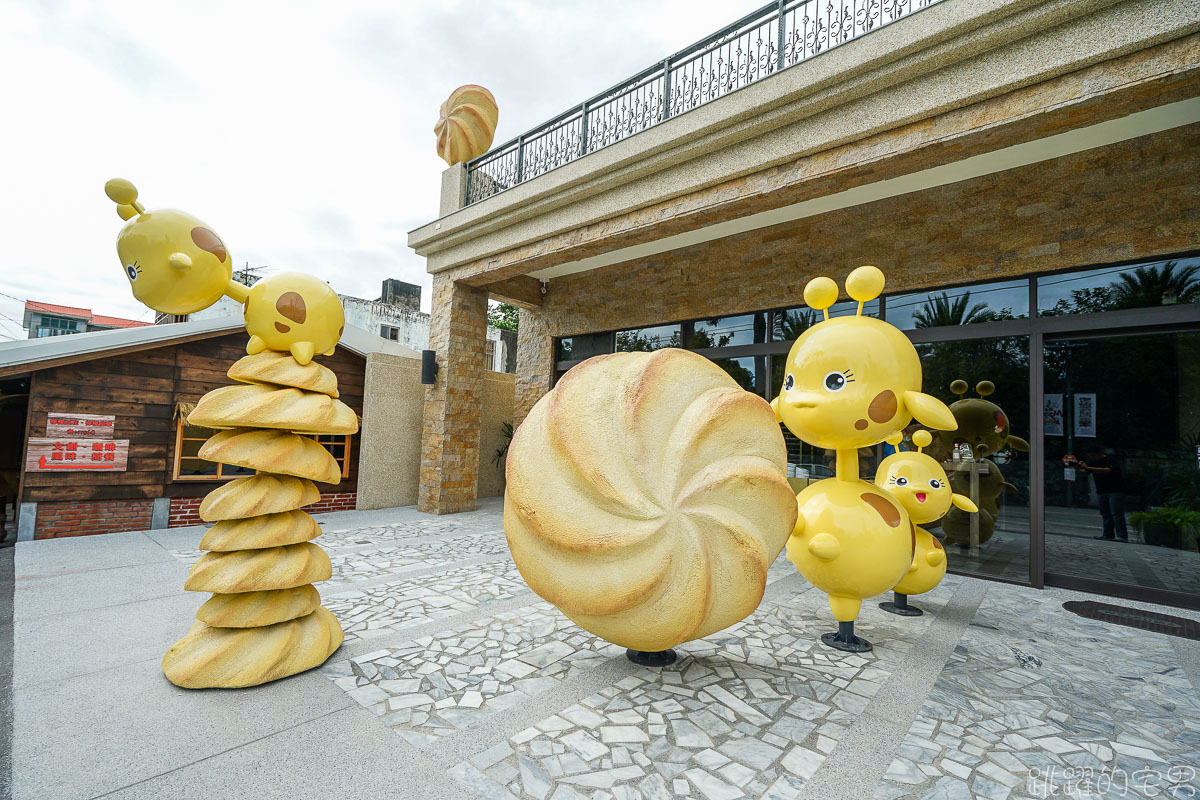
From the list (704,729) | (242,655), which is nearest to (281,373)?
(242,655)

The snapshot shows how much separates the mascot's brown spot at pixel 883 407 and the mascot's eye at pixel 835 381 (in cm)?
22

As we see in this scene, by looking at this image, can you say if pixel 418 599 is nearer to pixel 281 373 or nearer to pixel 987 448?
pixel 281 373

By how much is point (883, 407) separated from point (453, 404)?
7.52m

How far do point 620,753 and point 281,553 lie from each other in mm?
2314

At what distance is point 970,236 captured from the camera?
6051mm

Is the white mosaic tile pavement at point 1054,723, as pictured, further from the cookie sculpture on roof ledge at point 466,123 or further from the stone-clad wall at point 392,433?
the cookie sculpture on roof ledge at point 466,123

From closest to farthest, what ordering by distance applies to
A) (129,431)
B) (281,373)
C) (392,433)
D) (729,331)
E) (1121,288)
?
(281,373) → (1121,288) → (129,431) → (729,331) → (392,433)

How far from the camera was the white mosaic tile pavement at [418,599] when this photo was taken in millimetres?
4090

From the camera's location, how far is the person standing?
5.48 meters

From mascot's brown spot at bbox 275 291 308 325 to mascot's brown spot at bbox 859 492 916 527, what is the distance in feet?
13.0

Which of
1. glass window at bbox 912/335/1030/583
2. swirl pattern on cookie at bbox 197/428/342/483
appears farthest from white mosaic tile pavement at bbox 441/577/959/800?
glass window at bbox 912/335/1030/583

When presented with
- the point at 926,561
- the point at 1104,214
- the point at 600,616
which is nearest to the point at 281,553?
the point at 600,616

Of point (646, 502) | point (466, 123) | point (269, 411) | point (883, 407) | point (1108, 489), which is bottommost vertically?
point (1108, 489)

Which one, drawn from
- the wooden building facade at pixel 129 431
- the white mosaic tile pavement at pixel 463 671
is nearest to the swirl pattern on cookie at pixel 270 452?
the white mosaic tile pavement at pixel 463 671
